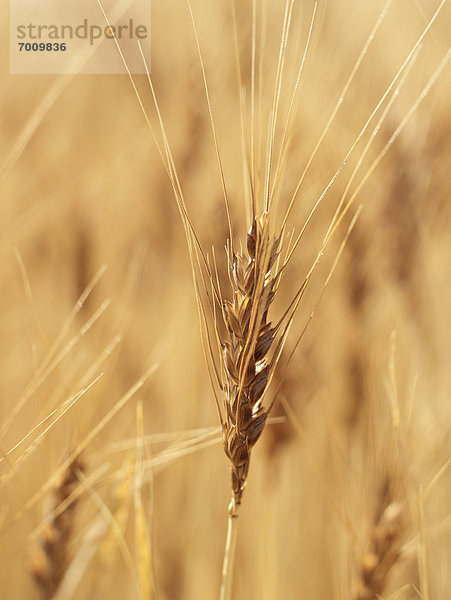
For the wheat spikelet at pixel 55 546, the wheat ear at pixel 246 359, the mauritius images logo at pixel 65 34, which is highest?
the mauritius images logo at pixel 65 34

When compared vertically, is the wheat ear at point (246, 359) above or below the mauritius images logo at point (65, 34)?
below

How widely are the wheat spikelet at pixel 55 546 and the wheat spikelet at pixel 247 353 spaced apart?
0.79 feet

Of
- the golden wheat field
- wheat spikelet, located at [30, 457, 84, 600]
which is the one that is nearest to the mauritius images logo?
the golden wheat field

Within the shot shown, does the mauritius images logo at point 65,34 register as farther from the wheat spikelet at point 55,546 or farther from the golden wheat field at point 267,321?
the wheat spikelet at point 55,546

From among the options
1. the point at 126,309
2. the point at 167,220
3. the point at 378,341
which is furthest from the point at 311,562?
the point at 167,220

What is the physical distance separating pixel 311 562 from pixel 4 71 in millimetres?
831

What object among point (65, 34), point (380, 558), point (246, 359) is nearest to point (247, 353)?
point (246, 359)

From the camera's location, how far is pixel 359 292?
698mm

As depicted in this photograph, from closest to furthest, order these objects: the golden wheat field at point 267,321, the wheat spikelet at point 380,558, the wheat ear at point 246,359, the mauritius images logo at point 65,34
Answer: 1. the wheat ear at point 246,359
2. the wheat spikelet at point 380,558
3. the golden wheat field at point 267,321
4. the mauritius images logo at point 65,34

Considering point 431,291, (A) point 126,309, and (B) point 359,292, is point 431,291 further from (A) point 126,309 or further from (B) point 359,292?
(A) point 126,309

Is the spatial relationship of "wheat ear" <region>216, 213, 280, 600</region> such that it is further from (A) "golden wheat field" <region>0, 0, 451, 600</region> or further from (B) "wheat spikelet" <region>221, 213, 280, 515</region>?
(A) "golden wheat field" <region>0, 0, 451, 600</region>

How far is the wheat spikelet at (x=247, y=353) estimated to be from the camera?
0.29 metres

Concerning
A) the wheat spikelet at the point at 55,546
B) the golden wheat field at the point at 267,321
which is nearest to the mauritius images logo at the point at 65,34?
the golden wheat field at the point at 267,321

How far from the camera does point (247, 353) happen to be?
284 millimetres
